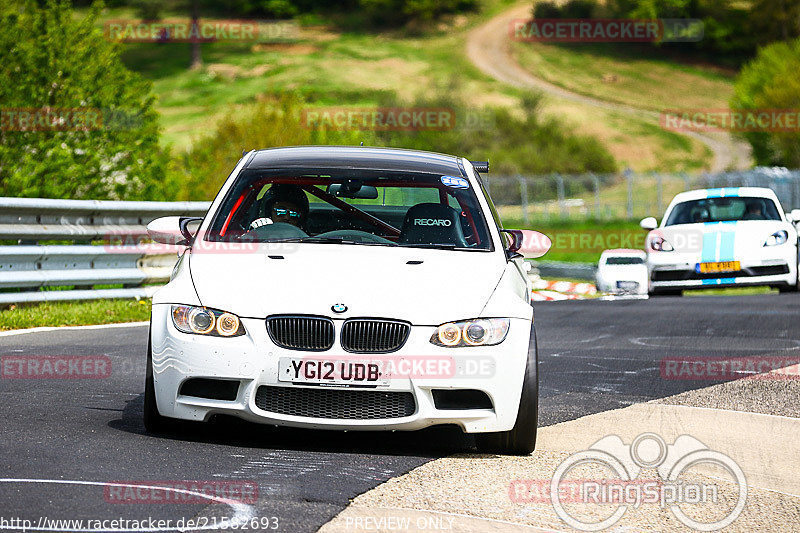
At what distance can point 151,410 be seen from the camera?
6516 millimetres

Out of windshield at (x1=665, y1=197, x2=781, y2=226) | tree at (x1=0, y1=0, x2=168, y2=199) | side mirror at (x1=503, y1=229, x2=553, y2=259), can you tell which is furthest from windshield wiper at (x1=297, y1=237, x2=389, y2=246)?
tree at (x1=0, y1=0, x2=168, y2=199)

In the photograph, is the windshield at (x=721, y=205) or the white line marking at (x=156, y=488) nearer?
the white line marking at (x=156, y=488)

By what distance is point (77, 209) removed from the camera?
13.6 metres

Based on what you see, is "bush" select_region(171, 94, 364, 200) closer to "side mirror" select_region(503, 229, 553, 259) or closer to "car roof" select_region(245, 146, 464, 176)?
"car roof" select_region(245, 146, 464, 176)

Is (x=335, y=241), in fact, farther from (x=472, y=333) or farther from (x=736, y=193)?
(x=736, y=193)

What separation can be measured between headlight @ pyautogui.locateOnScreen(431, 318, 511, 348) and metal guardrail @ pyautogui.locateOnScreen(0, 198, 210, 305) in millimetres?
7212

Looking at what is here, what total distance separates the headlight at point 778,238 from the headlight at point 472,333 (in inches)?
487

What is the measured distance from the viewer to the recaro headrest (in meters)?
7.25

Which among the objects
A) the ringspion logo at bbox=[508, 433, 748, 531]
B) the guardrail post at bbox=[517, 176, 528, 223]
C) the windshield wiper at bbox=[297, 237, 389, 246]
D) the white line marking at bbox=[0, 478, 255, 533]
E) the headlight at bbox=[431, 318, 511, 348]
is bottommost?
the guardrail post at bbox=[517, 176, 528, 223]

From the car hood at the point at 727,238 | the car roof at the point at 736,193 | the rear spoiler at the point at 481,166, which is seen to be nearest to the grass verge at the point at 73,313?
the rear spoiler at the point at 481,166

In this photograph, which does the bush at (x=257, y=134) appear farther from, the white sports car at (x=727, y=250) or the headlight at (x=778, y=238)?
the headlight at (x=778, y=238)

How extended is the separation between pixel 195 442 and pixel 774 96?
199ft

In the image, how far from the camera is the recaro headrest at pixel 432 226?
23.8ft

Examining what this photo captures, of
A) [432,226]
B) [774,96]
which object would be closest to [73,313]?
[432,226]
